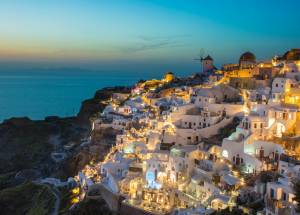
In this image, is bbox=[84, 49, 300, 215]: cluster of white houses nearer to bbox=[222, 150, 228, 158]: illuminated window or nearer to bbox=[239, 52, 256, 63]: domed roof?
bbox=[222, 150, 228, 158]: illuminated window

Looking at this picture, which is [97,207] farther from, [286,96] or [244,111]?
[286,96]

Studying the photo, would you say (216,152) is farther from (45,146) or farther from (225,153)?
(45,146)

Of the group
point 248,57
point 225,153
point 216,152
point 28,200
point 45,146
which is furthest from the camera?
point 45,146

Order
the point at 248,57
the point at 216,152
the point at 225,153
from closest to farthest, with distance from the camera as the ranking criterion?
the point at 225,153
the point at 216,152
the point at 248,57

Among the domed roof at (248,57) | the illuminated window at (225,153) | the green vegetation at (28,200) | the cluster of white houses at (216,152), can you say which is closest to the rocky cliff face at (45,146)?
the green vegetation at (28,200)

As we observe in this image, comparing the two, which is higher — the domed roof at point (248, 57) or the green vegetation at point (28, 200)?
the domed roof at point (248, 57)

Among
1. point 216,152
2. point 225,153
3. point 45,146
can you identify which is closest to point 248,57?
point 216,152

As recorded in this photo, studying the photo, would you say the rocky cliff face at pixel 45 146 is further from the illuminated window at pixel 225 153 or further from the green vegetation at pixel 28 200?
the illuminated window at pixel 225 153

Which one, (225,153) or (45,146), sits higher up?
(225,153)
